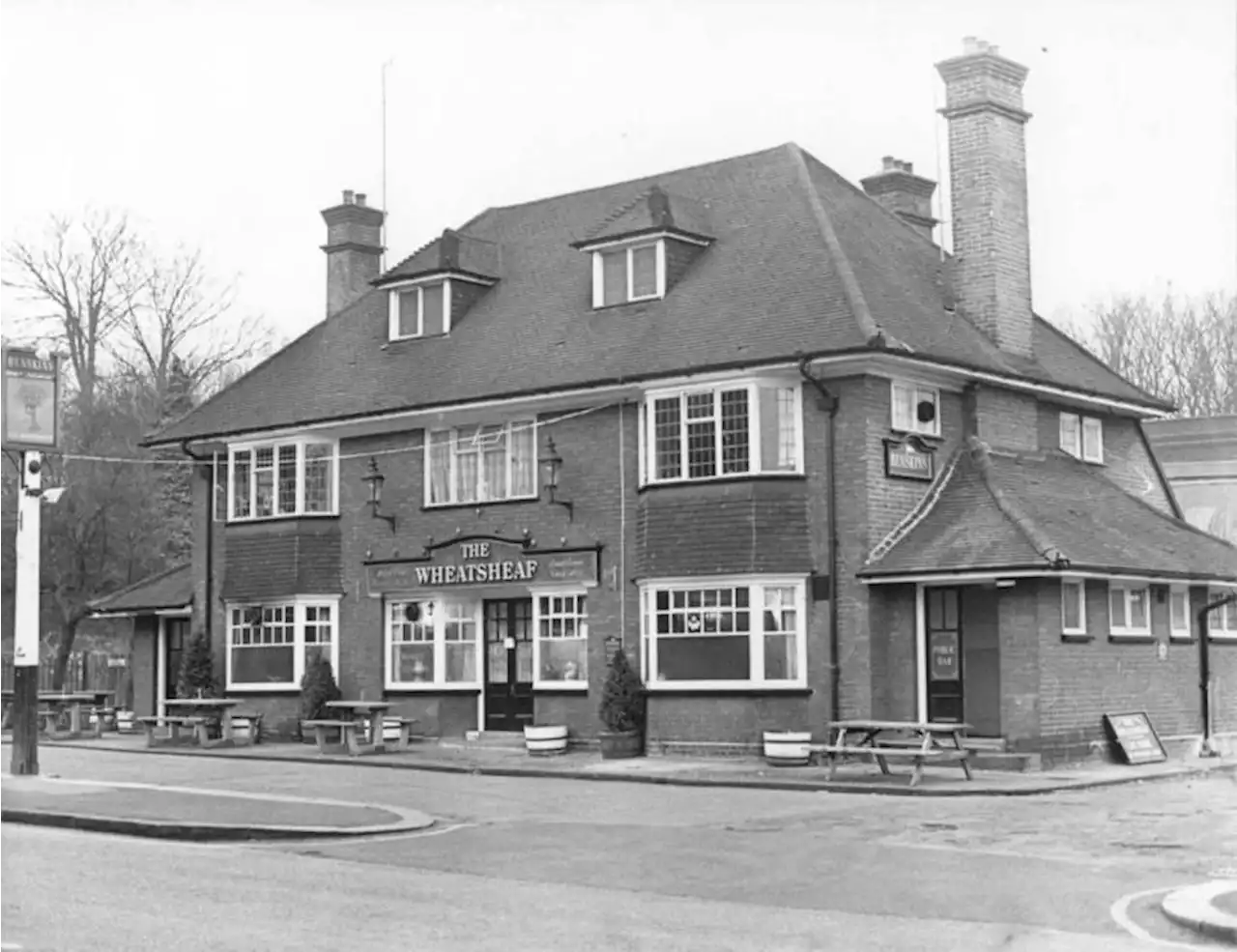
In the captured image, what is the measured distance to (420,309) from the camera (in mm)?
32719

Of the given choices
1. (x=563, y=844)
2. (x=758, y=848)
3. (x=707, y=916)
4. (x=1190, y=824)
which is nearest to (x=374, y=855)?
(x=563, y=844)

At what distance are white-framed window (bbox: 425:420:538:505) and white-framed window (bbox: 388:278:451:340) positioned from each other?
2.67 meters

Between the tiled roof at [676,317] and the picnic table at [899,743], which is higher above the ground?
the tiled roof at [676,317]

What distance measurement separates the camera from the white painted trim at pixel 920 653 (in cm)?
2539

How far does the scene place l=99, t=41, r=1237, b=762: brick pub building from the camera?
25.4m

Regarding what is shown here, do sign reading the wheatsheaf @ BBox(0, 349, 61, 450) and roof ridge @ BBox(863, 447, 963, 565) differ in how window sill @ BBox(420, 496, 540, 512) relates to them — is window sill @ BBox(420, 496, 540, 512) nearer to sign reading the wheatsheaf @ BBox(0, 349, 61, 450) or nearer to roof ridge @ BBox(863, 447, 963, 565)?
roof ridge @ BBox(863, 447, 963, 565)

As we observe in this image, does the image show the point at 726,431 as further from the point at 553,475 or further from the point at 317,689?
the point at 317,689

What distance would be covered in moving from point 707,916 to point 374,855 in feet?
14.7

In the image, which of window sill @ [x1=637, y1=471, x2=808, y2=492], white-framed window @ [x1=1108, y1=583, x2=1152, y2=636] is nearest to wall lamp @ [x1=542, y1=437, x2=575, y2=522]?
window sill @ [x1=637, y1=471, x2=808, y2=492]

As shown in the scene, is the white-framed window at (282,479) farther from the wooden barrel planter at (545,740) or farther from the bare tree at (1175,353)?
the bare tree at (1175,353)

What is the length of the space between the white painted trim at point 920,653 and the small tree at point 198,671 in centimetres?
1409

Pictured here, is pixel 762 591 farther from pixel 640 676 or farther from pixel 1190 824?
pixel 1190 824

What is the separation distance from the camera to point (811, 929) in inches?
441

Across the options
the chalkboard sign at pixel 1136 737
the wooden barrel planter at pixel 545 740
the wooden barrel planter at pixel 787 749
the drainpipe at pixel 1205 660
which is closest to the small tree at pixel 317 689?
the wooden barrel planter at pixel 545 740
